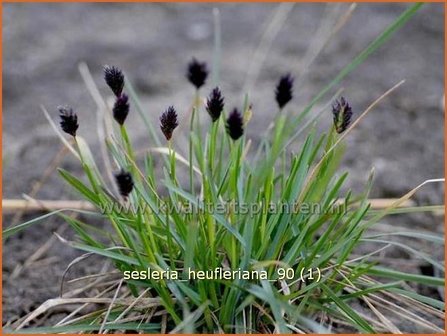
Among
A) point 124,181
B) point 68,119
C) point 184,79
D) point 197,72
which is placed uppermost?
point 184,79

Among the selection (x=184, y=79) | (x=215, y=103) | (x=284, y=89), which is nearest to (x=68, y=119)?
(x=215, y=103)

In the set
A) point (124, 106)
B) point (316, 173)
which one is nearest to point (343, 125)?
point (316, 173)

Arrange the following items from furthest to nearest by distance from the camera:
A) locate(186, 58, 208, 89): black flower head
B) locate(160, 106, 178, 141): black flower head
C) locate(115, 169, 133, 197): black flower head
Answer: locate(186, 58, 208, 89): black flower head < locate(160, 106, 178, 141): black flower head < locate(115, 169, 133, 197): black flower head

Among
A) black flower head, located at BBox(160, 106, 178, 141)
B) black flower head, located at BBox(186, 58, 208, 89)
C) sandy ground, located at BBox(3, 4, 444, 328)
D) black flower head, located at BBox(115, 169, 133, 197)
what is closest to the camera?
black flower head, located at BBox(115, 169, 133, 197)

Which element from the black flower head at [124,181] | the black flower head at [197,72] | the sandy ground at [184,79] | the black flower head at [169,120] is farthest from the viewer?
the sandy ground at [184,79]

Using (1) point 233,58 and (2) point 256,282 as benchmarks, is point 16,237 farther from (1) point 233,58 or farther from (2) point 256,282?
(1) point 233,58

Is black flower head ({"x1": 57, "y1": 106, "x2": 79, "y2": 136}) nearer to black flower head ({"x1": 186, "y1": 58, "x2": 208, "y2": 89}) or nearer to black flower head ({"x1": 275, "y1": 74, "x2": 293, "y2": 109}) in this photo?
black flower head ({"x1": 186, "y1": 58, "x2": 208, "y2": 89})

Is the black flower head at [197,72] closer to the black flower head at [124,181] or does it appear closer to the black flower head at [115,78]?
the black flower head at [115,78]

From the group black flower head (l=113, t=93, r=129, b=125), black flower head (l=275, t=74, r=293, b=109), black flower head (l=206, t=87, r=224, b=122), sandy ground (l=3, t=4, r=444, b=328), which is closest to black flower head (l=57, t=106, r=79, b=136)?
black flower head (l=113, t=93, r=129, b=125)

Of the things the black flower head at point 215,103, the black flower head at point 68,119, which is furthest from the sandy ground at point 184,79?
the black flower head at point 215,103

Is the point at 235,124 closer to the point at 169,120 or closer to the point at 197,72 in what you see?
the point at 169,120
